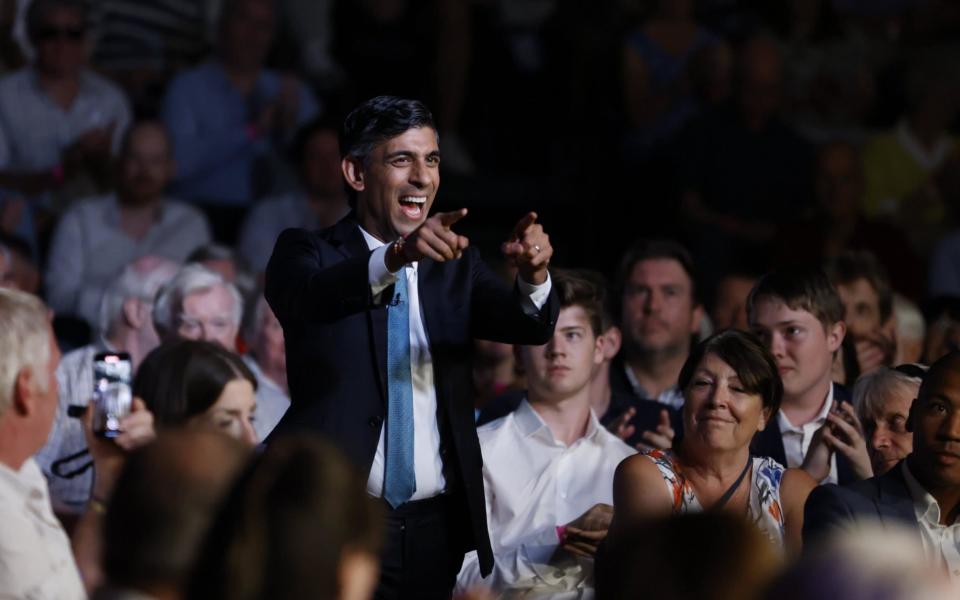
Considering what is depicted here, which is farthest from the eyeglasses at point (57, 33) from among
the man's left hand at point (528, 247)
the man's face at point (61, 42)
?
the man's left hand at point (528, 247)

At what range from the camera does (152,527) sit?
2.31m

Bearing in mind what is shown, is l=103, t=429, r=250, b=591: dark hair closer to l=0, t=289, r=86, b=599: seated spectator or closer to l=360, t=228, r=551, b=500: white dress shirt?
l=0, t=289, r=86, b=599: seated spectator

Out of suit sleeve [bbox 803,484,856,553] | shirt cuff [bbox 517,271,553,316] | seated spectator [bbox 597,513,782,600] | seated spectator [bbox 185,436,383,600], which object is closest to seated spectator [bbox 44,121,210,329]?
shirt cuff [bbox 517,271,553,316]

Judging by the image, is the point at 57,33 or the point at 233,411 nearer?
the point at 233,411

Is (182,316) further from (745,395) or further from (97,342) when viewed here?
(745,395)

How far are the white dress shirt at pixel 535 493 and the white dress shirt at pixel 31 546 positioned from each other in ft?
5.57

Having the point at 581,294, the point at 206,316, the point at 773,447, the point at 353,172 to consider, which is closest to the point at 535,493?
the point at 581,294

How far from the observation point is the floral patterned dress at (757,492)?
436 centimetres

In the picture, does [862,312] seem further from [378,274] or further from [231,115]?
[231,115]

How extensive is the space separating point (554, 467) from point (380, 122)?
1492 millimetres

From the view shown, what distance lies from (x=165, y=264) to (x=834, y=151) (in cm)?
318

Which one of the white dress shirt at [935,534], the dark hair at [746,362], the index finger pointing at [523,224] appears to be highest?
the index finger pointing at [523,224]

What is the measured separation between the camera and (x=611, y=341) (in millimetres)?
5656

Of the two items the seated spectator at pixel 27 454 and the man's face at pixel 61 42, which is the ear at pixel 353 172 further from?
the man's face at pixel 61 42
